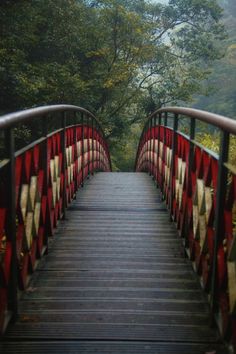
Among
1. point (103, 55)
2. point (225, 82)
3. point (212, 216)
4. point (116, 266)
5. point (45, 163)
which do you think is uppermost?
point (103, 55)

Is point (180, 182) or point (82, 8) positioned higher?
point (82, 8)

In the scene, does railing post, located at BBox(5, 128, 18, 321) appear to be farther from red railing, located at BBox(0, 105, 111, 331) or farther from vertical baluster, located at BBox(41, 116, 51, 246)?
vertical baluster, located at BBox(41, 116, 51, 246)

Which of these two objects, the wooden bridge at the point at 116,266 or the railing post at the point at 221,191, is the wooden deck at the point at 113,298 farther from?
the railing post at the point at 221,191

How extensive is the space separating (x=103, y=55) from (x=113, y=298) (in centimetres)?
1470

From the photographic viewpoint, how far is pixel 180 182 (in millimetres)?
3857

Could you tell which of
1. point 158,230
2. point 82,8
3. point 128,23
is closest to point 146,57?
point 128,23

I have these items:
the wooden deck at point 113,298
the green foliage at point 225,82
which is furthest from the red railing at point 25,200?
the green foliage at point 225,82

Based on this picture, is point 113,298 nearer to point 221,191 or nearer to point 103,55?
point 221,191

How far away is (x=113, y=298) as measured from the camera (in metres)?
2.72

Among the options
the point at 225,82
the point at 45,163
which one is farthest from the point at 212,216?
the point at 225,82

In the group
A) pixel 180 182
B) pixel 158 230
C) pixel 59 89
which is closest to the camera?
pixel 180 182

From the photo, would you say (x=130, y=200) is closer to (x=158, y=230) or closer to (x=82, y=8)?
(x=158, y=230)

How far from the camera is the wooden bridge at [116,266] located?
87.8 inches

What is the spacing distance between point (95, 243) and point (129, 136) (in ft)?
56.1
